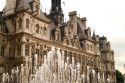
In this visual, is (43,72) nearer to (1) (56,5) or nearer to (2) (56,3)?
(1) (56,5)

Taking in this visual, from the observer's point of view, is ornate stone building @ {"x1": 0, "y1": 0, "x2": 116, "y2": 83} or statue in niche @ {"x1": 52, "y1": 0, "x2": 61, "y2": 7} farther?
statue in niche @ {"x1": 52, "y1": 0, "x2": 61, "y2": 7}

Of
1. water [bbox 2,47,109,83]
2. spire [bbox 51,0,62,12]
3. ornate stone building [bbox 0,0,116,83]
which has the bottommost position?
water [bbox 2,47,109,83]

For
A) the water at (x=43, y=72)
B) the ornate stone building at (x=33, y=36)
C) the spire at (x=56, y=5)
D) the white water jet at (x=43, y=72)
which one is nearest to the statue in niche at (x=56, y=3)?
the spire at (x=56, y=5)

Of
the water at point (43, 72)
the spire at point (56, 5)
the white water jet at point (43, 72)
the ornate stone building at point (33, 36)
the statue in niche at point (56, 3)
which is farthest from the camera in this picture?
the statue in niche at point (56, 3)

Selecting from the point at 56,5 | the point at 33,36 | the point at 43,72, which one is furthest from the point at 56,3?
the point at 43,72

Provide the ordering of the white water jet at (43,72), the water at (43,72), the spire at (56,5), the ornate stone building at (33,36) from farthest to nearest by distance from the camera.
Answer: the spire at (56,5) < the ornate stone building at (33,36) < the white water jet at (43,72) < the water at (43,72)

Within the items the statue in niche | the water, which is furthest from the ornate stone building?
the statue in niche

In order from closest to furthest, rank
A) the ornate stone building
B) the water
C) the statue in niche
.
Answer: the water
the ornate stone building
the statue in niche

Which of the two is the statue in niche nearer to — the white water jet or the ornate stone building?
the ornate stone building

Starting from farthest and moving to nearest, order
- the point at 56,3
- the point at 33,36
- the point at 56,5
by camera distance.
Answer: the point at 56,3, the point at 56,5, the point at 33,36

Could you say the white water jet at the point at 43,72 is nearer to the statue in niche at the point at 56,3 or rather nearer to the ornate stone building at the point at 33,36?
the ornate stone building at the point at 33,36

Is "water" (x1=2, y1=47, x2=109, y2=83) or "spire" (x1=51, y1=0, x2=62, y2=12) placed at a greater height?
"spire" (x1=51, y1=0, x2=62, y2=12)

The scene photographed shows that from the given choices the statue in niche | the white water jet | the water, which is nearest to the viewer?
the water

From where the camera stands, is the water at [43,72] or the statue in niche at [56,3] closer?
the water at [43,72]
